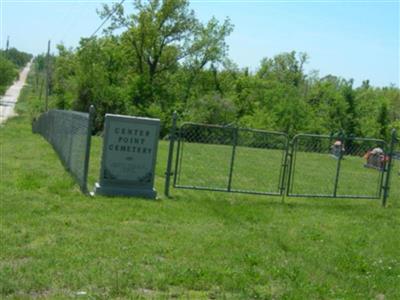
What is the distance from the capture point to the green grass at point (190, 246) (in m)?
5.46

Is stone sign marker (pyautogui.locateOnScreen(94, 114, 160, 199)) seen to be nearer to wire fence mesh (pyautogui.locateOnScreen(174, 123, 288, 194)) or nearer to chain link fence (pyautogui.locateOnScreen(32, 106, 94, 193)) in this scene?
chain link fence (pyautogui.locateOnScreen(32, 106, 94, 193))

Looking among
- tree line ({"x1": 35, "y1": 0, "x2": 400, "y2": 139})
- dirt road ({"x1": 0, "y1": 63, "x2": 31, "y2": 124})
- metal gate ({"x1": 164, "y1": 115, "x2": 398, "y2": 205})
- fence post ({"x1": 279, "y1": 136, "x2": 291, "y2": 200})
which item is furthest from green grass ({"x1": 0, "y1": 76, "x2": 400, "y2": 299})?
dirt road ({"x1": 0, "y1": 63, "x2": 31, "y2": 124})

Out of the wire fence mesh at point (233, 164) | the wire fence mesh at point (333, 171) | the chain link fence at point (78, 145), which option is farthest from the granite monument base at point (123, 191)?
the wire fence mesh at point (333, 171)

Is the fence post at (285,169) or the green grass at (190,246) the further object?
the fence post at (285,169)

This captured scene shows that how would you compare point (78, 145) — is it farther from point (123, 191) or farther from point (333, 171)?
point (333, 171)

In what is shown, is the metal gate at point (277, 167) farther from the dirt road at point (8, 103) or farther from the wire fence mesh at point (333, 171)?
the dirt road at point (8, 103)

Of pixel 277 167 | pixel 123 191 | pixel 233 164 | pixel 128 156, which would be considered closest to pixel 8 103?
pixel 277 167

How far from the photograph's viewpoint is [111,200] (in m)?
9.92

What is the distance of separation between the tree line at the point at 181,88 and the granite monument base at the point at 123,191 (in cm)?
→ 3228

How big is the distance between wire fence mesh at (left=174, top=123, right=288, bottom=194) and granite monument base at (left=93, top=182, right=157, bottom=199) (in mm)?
935

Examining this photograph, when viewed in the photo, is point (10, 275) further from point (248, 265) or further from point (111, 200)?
point (111, 200)

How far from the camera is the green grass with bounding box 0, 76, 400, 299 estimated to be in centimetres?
546

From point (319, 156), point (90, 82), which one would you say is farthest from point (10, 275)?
point (90, 82)

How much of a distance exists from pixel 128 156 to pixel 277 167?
359 inches
